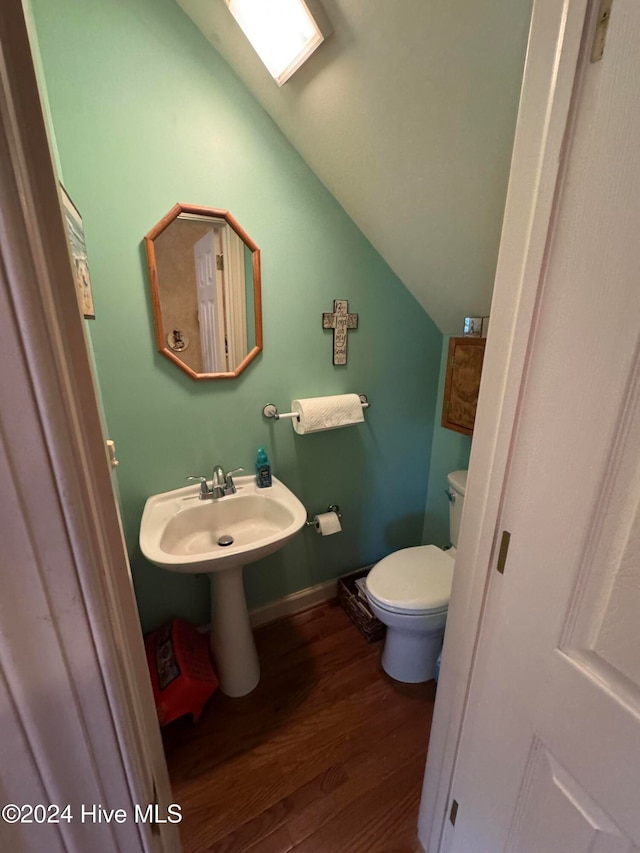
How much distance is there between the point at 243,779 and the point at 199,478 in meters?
1.03

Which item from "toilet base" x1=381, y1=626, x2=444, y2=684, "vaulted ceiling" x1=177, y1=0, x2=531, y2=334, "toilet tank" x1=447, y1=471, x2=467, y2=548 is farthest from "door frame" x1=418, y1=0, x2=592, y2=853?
"toilet tank" x1=447, y1=471, x2=467, y2=548

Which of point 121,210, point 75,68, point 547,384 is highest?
point 75,68

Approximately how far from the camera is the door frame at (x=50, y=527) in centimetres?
30

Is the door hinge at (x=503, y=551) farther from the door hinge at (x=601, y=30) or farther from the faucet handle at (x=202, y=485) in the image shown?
the faucet handle at (x=202, y=485)

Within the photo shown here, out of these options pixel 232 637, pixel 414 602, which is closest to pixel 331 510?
pixel 414 602

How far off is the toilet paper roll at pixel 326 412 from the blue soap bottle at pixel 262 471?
0.18 metres

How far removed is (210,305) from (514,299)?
3.44 feet

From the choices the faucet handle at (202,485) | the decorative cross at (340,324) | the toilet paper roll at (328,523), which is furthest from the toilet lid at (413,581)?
the decorative cross at (340,324)

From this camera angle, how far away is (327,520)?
1692 mm

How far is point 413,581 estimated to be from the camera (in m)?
1.43

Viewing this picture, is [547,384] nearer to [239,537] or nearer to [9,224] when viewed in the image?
[9,224]

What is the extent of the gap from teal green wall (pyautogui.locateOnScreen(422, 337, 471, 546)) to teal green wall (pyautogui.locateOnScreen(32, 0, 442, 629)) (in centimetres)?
7

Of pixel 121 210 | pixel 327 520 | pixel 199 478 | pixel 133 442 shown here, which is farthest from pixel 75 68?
pixel 327 520

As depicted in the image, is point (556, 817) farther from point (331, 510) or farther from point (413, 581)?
point (331, 510)
